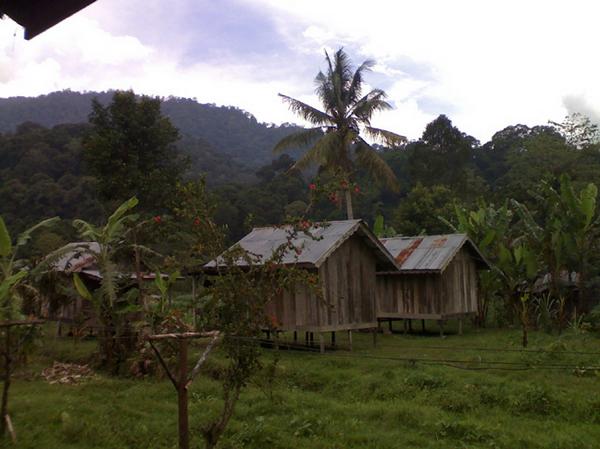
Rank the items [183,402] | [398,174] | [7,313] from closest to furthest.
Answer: [183,402] < [7,313] < [398,174]

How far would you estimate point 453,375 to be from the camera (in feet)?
38.6

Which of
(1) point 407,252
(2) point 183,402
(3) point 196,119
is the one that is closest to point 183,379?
(2) point 183,402

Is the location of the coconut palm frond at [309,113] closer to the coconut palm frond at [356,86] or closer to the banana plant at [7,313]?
the coconut palm frond at [356,86]

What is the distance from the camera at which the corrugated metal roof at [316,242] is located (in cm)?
1510

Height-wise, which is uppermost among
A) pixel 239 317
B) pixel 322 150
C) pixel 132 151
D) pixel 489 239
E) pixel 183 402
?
pixel 132 151

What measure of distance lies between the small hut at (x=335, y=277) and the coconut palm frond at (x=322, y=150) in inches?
332

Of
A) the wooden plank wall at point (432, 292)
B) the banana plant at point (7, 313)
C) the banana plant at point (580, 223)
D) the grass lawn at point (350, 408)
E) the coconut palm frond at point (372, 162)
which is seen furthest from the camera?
the coconut palm frond at point (372, 162)

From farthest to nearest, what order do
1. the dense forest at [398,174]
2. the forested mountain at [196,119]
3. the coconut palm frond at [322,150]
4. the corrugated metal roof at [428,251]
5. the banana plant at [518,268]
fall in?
1. the forested mountain at [196,119]
2. the dense forest at [398,174]
3. the coconut palm frond at [322,150]
4. the corrugated metal roof at [428,251]
5. the banana plant at [518,268]

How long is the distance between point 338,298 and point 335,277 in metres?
0.65

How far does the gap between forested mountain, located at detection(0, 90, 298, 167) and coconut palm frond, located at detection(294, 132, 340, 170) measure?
60394 mm

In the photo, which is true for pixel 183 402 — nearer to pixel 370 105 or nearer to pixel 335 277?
pixel 335 277

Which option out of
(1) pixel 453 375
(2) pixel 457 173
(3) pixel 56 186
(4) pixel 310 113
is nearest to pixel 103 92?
(3) pixel 56 186

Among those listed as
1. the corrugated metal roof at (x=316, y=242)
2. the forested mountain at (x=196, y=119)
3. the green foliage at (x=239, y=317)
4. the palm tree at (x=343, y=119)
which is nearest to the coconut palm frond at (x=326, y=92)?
the palm tree at (x=343, y=119)

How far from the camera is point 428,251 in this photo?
21.3 meters
